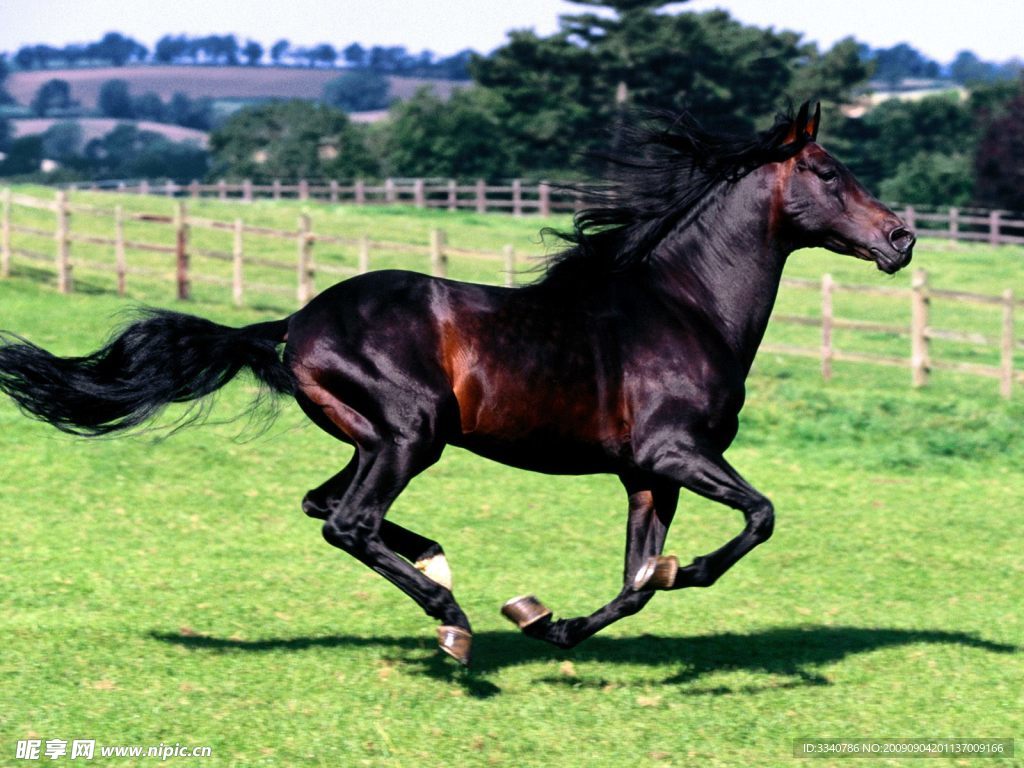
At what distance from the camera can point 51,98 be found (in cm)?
19100

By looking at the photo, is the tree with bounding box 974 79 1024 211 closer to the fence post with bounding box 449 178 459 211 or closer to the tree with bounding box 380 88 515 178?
the fence post with bounding box 449 178 459 211

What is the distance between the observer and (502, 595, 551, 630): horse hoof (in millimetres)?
6559

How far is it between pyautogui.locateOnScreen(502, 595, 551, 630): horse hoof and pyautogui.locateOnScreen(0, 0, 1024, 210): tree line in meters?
50.7

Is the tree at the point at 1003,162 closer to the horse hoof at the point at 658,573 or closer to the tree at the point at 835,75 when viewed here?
the tree at the point at 835,75

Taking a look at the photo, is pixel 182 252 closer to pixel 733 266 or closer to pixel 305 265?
pixel 305 265

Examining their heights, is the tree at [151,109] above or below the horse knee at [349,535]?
below

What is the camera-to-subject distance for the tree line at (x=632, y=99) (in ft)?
199

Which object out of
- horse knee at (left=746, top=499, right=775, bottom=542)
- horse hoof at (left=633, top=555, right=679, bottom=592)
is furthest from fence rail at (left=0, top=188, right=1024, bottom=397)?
horse hoof at (left=633, top=555, right=679, bottom=592)

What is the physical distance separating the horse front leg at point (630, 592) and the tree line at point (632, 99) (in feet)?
165

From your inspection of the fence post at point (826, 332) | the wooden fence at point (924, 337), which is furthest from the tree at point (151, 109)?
the fence post at point (826, 332)

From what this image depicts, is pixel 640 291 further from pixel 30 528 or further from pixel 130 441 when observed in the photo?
pixel 130 441

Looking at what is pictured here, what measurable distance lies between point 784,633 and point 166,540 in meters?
4.17

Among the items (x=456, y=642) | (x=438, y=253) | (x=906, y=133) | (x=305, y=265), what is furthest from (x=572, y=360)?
(x=906, y=133)

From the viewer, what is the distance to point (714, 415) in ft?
22.3
